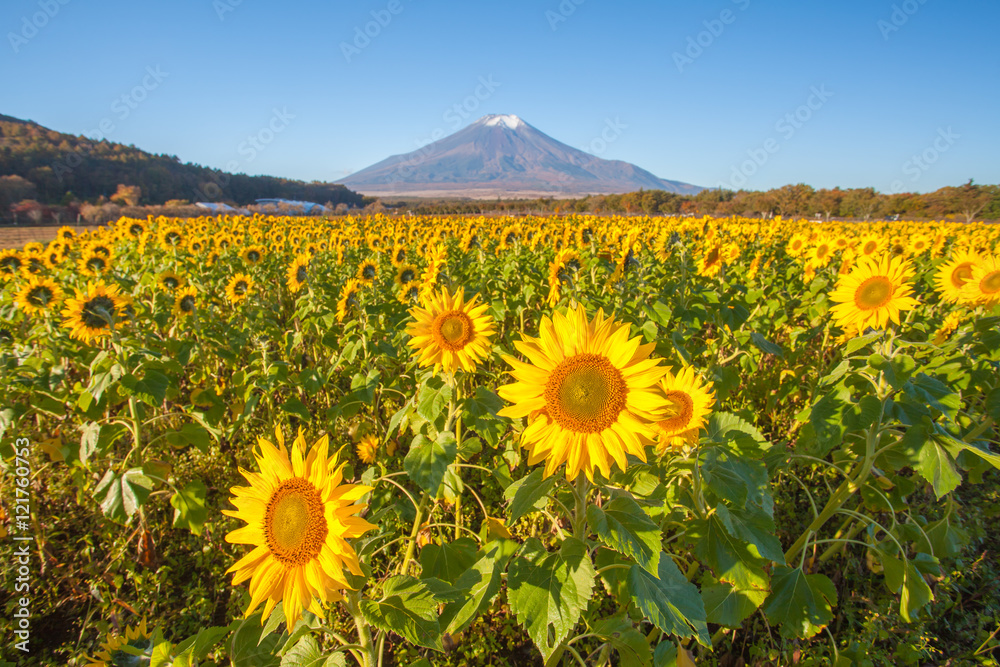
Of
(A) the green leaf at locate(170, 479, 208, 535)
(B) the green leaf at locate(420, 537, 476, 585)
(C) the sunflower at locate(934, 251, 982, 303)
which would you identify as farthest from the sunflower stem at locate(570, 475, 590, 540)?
(C) the sunflower at locate(934, 251, 982, 303)

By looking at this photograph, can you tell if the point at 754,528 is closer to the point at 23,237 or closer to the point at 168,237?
the point at 168,237

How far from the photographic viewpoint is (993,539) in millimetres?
3199

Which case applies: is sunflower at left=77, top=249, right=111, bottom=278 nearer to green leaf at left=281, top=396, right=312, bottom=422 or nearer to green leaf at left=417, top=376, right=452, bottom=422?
green leaf at left=281, top=396, right=312, bottom=422

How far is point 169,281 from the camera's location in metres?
5.64

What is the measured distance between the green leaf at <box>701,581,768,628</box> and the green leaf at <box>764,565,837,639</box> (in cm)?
16

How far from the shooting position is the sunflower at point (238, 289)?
5.80m

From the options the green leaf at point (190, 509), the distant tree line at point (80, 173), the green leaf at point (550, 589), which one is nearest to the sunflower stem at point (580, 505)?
the green leaf at point (550, 589)

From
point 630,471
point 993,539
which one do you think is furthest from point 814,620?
point 993,539

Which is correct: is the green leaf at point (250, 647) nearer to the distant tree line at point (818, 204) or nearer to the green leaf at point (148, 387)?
the green leaf at point (148, 387)

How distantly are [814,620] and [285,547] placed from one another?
2.14 m

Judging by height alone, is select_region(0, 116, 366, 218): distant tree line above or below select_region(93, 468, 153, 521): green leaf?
above

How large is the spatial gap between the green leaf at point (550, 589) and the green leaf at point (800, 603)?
115 centimetres

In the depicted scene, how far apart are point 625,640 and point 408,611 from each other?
2.69ft

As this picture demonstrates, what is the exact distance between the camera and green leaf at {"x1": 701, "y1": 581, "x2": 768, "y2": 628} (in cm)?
175
